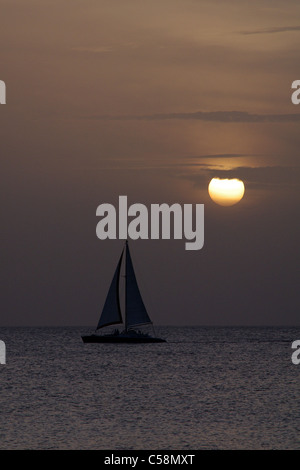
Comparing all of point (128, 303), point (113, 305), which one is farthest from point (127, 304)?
point (113, 305)

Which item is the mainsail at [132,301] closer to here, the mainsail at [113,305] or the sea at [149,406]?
the mainsail at [113,305]

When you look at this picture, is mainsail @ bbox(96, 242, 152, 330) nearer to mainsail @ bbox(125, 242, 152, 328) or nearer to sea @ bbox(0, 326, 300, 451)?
mainsail @ bbox(125, 242, 152, 328)

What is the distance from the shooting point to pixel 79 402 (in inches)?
2571

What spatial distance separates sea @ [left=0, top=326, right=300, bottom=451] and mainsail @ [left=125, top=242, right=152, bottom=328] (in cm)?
1315

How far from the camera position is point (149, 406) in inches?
2482

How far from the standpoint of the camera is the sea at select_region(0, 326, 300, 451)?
47.7 m

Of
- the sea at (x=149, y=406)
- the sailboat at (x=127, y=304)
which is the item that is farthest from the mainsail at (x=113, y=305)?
the sea at (x=149, y=406)

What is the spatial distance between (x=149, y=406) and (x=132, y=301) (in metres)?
61.0

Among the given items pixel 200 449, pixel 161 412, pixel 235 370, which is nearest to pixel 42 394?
pixel 161 412

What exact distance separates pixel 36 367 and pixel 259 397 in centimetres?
4117

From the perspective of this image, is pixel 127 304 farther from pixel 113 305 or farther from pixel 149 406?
pixel 149 406

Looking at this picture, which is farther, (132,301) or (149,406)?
(132,301)

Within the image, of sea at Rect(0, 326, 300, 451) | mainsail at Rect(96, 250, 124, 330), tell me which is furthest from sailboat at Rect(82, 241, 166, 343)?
sea at Rect(0, 326, 300, 451)
